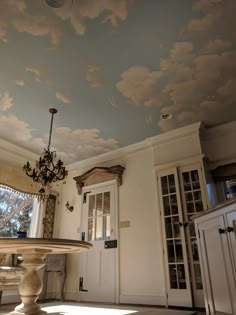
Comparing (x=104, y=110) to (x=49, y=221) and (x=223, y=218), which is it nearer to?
A: (x=223, y=218)

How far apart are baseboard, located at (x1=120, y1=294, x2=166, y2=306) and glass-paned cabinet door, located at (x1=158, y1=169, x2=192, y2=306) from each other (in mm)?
178

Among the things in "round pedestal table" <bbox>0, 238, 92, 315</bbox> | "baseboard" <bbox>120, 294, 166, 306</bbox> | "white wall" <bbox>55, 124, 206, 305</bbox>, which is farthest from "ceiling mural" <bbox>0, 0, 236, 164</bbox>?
"baseboard" <bbox>120, 294, 166, 306</bbox>

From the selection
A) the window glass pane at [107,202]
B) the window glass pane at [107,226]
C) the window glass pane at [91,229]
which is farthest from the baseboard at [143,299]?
the window glass pane at [107,202]

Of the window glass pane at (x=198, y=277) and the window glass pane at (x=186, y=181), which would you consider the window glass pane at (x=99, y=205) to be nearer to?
the window glass pane at (x=186, y=181)

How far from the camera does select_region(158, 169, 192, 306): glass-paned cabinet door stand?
3.58 meters

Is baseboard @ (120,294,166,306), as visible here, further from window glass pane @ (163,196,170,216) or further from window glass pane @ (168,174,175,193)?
window glass pane @ (168,174,175,193)

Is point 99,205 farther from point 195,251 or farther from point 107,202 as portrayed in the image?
point 195,251

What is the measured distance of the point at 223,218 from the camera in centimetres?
216

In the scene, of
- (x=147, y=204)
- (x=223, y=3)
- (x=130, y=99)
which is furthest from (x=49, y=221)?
(x=223, y=3)

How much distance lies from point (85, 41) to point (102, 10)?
41 cm

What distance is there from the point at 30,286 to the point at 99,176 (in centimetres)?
295

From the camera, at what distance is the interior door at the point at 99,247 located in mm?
4350

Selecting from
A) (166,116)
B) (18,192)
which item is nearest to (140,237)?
(166,116)

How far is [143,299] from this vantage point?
3885 millimetres
